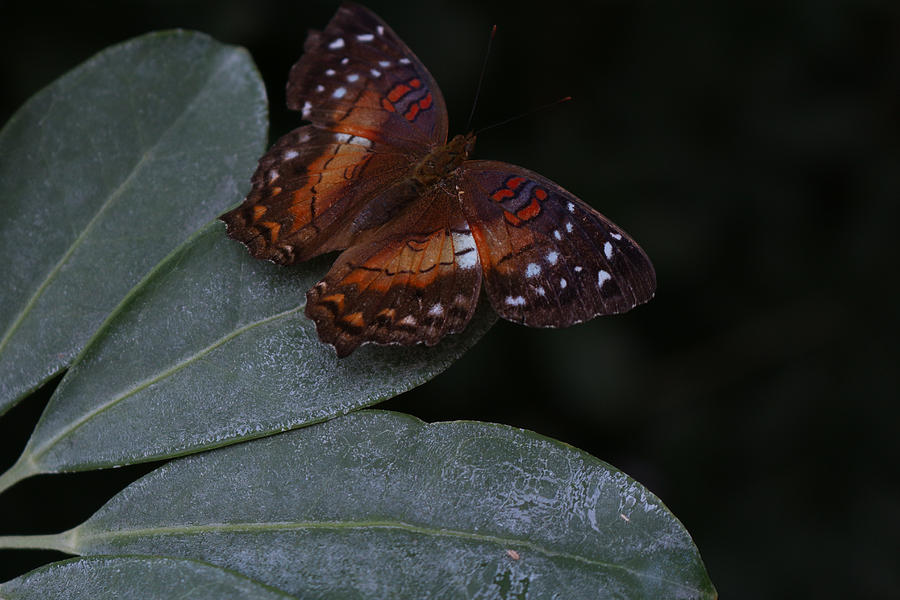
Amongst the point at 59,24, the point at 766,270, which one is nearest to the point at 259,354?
the point at 59,24

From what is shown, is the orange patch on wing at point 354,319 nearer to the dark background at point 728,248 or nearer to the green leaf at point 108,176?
the green leaf at point 108,176

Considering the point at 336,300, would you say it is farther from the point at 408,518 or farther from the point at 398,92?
the point at 398,92

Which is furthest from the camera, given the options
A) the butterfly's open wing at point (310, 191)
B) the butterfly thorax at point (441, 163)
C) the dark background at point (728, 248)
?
the dark background at point (728, 248)

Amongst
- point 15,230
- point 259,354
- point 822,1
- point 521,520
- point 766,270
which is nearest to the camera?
point 521,520

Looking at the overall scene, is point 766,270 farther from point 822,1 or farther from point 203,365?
point 203,365

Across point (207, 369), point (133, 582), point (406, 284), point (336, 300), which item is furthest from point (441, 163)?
point (133, 582)

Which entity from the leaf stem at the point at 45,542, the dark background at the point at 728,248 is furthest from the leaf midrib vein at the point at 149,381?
the dark background at the point at 728,248
